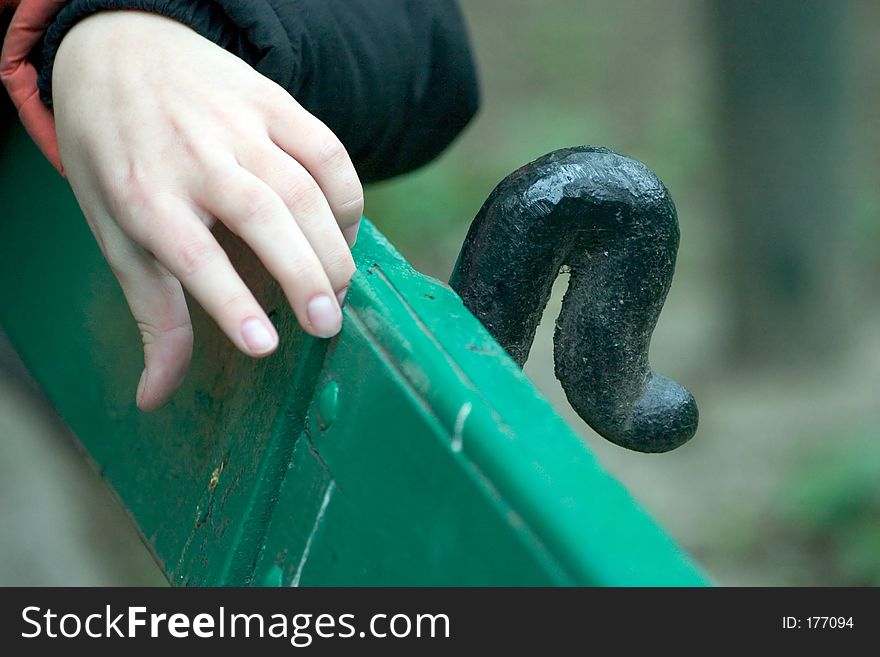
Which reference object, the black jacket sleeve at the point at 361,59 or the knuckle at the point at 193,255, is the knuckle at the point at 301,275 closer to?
the knuckle at the point at 193,255

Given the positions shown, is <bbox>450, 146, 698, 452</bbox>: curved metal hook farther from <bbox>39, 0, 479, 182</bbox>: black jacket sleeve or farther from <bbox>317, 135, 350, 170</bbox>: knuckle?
<bbox>39, 0, 479, 182</bbox>: black jacket sleeve

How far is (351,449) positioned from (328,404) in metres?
0.04

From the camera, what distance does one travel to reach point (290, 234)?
1.92 feet

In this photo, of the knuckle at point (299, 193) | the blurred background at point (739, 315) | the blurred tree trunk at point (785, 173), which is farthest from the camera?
the blurred tree trunk at point (785, 173)

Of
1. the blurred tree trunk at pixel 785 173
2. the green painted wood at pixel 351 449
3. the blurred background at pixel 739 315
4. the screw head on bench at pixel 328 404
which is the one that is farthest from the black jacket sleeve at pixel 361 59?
the blurred tree trunk at pixel 785 173

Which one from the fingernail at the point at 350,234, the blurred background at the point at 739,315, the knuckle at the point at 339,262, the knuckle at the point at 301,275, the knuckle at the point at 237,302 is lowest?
the blurred background at the point at 739,315

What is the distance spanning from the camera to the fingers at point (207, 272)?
1.92 ft

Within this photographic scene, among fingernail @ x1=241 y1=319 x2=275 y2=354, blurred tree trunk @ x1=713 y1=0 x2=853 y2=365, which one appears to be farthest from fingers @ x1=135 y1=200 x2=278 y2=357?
blurred tree trunk @ x1=713 y1=0 x2=853 y2=365

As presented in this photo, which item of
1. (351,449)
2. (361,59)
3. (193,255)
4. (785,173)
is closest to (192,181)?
(193,255)
